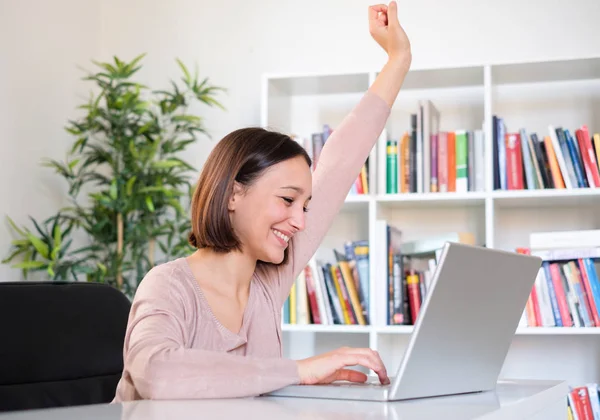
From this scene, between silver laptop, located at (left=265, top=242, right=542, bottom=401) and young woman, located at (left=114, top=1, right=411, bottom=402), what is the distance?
64 millimetres

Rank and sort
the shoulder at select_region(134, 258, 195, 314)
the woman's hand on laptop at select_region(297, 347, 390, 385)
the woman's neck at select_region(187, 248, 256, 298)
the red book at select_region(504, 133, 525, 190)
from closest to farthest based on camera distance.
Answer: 1. the woman's hand on laptop at select_region(297, 347, 390, 385)
2. the shoulder at select_region(134, 258, 195, 314)
3. the woman's neck at select_region(187, 248, 256, 298)
4. the red book at select_region(504, 133, 525, 190)

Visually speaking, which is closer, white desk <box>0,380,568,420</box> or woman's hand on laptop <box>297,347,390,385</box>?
white desk <box>0,380,568,420</box>

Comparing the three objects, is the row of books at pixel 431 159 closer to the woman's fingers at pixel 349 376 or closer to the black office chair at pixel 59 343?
the black office chair at pixel 59 343

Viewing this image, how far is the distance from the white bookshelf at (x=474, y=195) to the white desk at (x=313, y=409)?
75.8 inches

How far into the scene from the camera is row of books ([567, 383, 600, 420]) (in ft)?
9.28

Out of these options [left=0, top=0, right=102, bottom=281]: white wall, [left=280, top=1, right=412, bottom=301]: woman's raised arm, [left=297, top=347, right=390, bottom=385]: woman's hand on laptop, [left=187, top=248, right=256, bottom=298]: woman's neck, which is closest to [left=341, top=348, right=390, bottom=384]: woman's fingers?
[left=297, top=347, right=390, bottom=385]: woman's hand on laptop

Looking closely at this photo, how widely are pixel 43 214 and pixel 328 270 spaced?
1.16 metres

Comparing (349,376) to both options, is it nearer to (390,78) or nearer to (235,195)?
(235,195)

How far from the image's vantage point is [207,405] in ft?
2.93

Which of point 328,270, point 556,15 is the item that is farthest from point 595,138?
point 328,270

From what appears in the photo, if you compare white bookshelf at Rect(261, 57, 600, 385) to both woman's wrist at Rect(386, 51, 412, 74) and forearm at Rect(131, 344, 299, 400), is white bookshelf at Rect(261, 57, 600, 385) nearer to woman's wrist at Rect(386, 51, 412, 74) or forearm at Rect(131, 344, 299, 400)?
woman's wrist at Rect(386, 51, 412, 74)

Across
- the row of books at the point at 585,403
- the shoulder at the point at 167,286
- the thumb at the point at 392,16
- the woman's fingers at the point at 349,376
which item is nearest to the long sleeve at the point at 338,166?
the thumb at the point at 392,16

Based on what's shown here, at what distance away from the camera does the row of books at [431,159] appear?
299 cm

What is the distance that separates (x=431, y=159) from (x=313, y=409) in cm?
226
